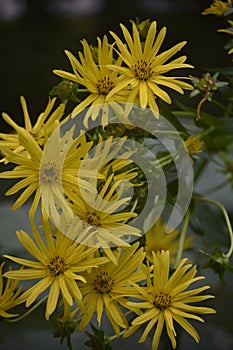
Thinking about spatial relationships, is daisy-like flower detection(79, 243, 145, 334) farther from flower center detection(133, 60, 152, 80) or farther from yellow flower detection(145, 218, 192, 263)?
yellow flower detection(145, 218, 192, 263)

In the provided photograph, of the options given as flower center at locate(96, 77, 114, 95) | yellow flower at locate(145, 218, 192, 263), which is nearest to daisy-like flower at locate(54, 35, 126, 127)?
flower center at locate(96, 77, 114, 95)

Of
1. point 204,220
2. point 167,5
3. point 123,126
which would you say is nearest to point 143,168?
point 123,126

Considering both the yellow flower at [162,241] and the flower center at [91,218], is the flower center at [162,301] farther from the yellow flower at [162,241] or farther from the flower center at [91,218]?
the yellow flower at [162,241]

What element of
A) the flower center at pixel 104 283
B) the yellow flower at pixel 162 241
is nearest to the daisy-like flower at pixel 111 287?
the flower center at pixel 104 283

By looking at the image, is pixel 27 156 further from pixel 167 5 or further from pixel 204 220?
pixel 167 5

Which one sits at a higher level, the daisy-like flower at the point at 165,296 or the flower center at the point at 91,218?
the flower center at the point at 91,218

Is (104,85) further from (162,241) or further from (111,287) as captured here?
(162,241)
